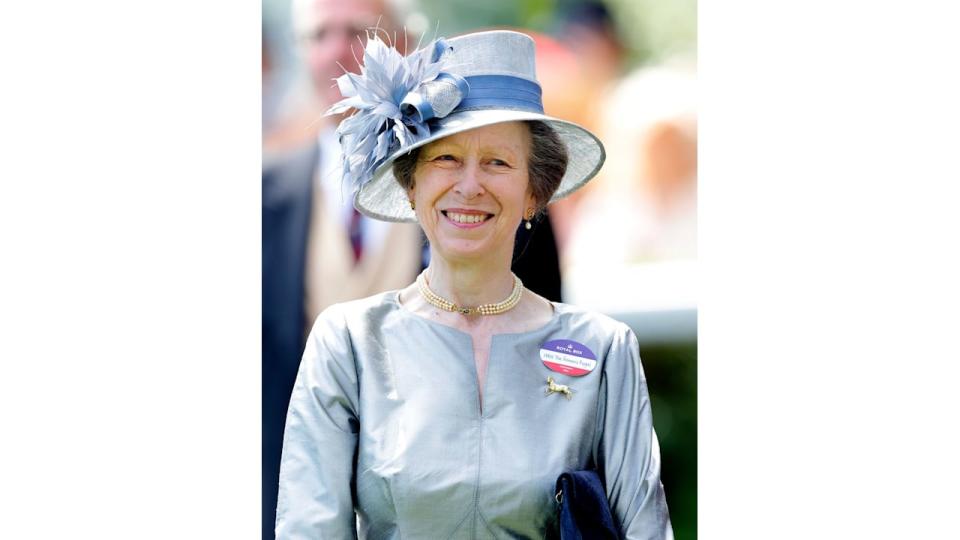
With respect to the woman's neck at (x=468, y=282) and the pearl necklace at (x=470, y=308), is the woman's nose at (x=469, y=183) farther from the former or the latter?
the pearl necklace at (x=470, y=308)

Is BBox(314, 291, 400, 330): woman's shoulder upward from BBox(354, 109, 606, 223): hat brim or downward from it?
downward

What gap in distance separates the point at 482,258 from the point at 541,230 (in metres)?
0.71

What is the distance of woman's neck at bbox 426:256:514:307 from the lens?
3.35 meters

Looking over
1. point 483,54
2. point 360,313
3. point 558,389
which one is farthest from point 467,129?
point 558,389

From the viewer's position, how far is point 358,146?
3.30 meters

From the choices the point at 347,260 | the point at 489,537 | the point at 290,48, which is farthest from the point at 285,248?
the point at 489,537

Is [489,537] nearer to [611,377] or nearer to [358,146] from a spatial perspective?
[611,377]

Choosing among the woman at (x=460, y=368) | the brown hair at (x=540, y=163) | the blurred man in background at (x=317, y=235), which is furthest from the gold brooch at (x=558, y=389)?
the blurred man in background at (x=317, y=235)

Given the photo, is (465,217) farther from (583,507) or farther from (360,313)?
(583,507)

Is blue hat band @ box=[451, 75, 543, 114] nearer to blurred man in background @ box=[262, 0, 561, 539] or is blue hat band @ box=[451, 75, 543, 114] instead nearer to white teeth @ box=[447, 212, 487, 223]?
white teeth @ box=[447, 212, 487, 223]

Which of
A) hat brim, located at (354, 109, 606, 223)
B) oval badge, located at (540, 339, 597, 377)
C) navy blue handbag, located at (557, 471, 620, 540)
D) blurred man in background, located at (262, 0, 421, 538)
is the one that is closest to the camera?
navy blue handbag, located at (557, 471, 620, 540)

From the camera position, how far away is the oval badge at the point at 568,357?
3.33 meters

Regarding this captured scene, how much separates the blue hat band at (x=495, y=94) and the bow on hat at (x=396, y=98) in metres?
0.03

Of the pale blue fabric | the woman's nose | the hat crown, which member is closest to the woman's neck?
the pale blue fabric
